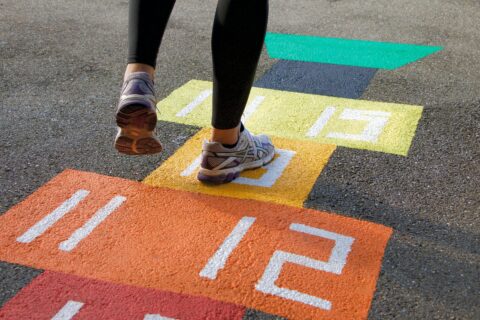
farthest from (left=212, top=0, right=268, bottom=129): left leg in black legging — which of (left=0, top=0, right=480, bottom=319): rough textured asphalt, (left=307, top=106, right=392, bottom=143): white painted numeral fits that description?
(left=307, top=106, right=392, bottom=143): white painted numeral

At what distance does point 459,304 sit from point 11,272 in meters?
1.36

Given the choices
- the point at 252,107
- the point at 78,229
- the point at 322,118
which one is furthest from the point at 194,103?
the point at 78,229

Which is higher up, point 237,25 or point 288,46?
point 237,25

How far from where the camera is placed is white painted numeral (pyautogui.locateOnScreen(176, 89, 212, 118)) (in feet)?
10.6

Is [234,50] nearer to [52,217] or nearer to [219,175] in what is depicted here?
[219,175]

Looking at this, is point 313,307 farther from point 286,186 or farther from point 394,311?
point 286,186

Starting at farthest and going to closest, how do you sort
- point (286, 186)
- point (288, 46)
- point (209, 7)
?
1. point (209, 7)
2. point (288, 46)
3. point (286, 186)

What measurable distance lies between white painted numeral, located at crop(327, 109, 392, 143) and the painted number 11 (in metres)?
0.86

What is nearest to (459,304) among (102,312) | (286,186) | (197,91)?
(286,186)

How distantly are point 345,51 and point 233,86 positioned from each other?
6.89 ft

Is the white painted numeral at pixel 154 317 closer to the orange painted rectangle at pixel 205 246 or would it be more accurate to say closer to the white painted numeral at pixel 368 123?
the orange painted rectangle at pixel 205 246

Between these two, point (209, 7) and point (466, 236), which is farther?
point (209, 7)

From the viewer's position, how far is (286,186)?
250 cm

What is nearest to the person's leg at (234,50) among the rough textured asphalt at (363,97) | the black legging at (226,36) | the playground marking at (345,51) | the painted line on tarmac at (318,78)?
the black legging at (226,36)
